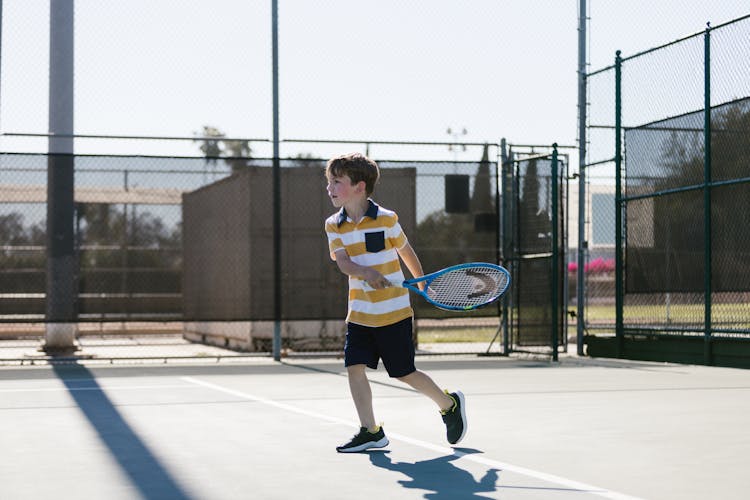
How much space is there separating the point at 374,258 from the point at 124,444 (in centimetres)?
166

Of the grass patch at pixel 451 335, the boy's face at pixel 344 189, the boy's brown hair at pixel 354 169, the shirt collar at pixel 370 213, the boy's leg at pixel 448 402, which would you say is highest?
the boy's brown hair at pixel 354 169

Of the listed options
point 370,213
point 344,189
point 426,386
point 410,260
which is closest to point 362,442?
point 426,386

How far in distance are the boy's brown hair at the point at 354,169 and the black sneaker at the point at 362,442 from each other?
1194 mm

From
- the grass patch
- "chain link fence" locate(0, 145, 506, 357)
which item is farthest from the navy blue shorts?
the grass patch

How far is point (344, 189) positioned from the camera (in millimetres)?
5953

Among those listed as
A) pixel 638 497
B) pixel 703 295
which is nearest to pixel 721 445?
pixel 638 497

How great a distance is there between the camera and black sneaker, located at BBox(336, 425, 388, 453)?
588 centimetres

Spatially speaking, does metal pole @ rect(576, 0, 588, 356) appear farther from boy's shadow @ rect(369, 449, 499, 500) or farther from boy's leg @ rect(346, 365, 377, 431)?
boy's shadow @ rect(369, 449, 499, 500)

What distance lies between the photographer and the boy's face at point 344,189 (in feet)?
19.5

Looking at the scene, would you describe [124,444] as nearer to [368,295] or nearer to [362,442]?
[362,442]

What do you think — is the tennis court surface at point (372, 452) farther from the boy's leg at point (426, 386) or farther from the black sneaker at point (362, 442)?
the boy's leg at point (426, 386)

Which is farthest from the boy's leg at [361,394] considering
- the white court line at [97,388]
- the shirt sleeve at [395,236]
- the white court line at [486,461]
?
the white court line at [97,388]

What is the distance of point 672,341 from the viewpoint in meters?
13.1

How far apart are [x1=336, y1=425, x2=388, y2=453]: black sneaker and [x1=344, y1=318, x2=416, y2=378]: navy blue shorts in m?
0.31
